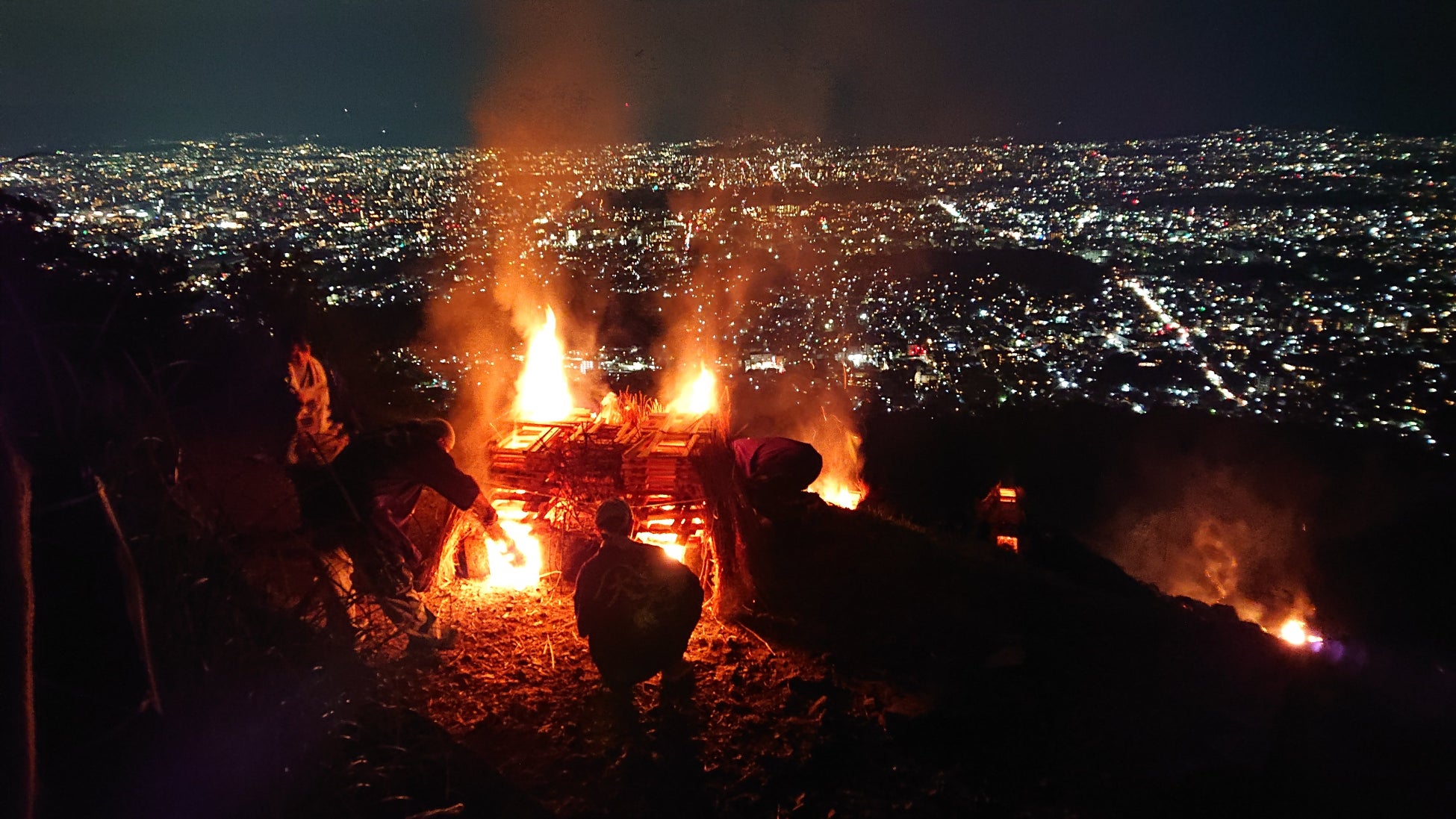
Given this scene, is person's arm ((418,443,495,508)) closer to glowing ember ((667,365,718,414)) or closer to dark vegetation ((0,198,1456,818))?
dark vegetation ((0,198,1456,818))

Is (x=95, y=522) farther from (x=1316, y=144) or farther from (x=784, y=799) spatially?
(x=1316, y=144)

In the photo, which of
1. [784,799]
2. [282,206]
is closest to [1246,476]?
[784,799]

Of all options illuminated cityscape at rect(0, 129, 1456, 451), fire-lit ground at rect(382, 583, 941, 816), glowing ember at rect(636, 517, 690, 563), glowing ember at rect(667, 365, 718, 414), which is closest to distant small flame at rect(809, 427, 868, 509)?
glowing ember at rect(667, 365, 718, 414)

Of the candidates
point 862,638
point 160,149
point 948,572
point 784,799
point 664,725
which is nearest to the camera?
point 784,799

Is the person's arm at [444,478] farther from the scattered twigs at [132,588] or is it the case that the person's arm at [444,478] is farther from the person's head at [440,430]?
the scattered twigs at [132,588]

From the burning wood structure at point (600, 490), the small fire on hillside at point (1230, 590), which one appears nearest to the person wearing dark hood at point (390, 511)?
the burning wood structure at point (600, 490)

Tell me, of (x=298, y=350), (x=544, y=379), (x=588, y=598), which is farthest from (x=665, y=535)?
(x=298, y=350)
